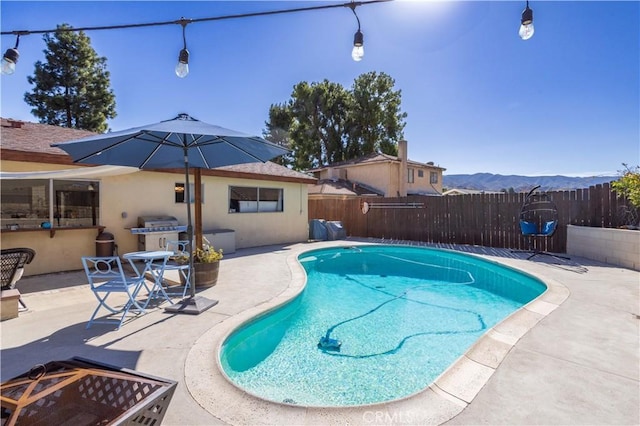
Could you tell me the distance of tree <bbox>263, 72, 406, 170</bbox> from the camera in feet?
96.0

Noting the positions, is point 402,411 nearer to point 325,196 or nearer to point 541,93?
point 541,93

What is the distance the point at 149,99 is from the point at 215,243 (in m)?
8.75

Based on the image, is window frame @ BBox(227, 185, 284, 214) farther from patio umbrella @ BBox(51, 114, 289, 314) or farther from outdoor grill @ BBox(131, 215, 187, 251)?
patio umbrella @ BBox(51, 114, 289, 314)

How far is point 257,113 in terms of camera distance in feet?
105

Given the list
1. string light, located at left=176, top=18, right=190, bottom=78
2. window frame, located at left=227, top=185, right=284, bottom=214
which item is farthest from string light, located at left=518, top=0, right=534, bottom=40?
window frame, located at left=227, top=185, right=284, bottom=214

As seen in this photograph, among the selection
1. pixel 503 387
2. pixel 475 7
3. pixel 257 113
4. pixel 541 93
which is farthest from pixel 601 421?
pixel 257 113

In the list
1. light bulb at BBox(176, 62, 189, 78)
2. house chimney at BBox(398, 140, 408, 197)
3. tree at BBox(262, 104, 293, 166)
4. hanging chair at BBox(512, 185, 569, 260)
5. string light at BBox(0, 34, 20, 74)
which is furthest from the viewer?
tree at BBox(262, 104, 293, 166)

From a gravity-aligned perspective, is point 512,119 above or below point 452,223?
above

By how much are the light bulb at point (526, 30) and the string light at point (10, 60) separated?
260 inches

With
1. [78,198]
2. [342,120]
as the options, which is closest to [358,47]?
A: [78,198]

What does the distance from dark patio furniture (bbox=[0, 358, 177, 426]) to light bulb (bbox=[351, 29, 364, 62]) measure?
13.4 ft

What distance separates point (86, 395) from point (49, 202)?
7490 millimetres

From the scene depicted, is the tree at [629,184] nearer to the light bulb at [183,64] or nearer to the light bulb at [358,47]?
the light bulb at [358,47]

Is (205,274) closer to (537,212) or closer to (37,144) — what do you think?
(37,144)
